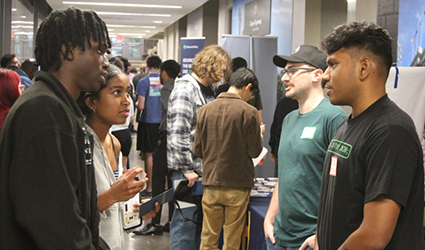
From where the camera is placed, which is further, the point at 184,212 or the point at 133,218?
the point at 184,212

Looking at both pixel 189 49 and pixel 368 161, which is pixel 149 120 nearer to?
pixel 189 49

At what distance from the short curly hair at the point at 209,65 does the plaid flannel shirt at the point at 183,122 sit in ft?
0.30

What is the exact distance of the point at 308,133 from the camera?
77.5 inches

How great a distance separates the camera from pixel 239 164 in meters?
3.05

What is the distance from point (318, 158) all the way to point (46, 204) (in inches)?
51.6

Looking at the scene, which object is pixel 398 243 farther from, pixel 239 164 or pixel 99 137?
pixel 239 164

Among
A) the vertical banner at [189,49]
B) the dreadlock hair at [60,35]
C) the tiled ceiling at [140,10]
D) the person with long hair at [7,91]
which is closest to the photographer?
the dreadlock hair at [60,35]

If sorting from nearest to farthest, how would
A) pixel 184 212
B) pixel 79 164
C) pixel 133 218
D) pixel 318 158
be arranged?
pixel 79 164 → pixel 133 218 → pixel 318 158 → pixel 184 212

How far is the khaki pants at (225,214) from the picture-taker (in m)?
3.07

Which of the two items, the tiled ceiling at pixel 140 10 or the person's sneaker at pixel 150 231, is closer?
the person's sneaker at pixel 150 231

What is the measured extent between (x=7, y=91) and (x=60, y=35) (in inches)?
110

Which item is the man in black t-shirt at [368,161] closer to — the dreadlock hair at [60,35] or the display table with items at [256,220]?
the dreadlock hair at [60,35]

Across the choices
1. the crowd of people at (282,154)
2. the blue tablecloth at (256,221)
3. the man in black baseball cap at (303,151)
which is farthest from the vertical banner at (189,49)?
the man in black baseball cap at (303,151)

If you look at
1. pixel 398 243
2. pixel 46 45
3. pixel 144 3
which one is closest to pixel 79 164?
pixel 46 45
